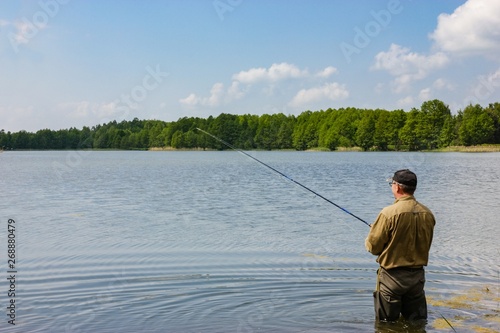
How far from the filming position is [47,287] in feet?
35.2

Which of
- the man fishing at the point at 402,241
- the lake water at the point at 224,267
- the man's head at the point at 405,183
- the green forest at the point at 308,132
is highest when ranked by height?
the green forest at the point at 308,132

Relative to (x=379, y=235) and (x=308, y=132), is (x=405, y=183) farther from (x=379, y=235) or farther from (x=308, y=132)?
(x=308, y=132)

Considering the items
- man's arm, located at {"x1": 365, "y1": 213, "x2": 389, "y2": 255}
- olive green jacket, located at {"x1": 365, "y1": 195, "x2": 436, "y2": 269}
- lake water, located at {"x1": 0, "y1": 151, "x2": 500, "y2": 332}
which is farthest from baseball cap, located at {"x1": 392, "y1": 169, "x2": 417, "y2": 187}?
lake water, located at {"x1": 0, "y1": 151, "x2": 500, "y2": 332}

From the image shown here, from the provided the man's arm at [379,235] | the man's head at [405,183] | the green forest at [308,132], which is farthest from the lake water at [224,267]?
the green forest at [308,132]

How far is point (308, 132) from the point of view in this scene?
15450 cm

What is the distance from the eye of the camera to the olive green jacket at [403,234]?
6.41 metres

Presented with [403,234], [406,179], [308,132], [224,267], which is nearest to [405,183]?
[406,179]

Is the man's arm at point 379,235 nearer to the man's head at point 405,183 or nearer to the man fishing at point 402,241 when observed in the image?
the man fishing at point 402,241

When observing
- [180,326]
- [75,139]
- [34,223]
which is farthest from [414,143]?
[180,326]

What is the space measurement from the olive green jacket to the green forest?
86.8 m

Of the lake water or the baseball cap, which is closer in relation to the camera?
the baseball cap

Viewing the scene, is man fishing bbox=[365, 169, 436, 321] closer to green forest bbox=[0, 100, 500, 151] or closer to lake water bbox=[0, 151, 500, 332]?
lake water bbox=[0, 151, 500, 332]

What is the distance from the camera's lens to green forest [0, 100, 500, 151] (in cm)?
11795

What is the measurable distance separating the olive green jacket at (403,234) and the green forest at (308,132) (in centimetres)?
8684
